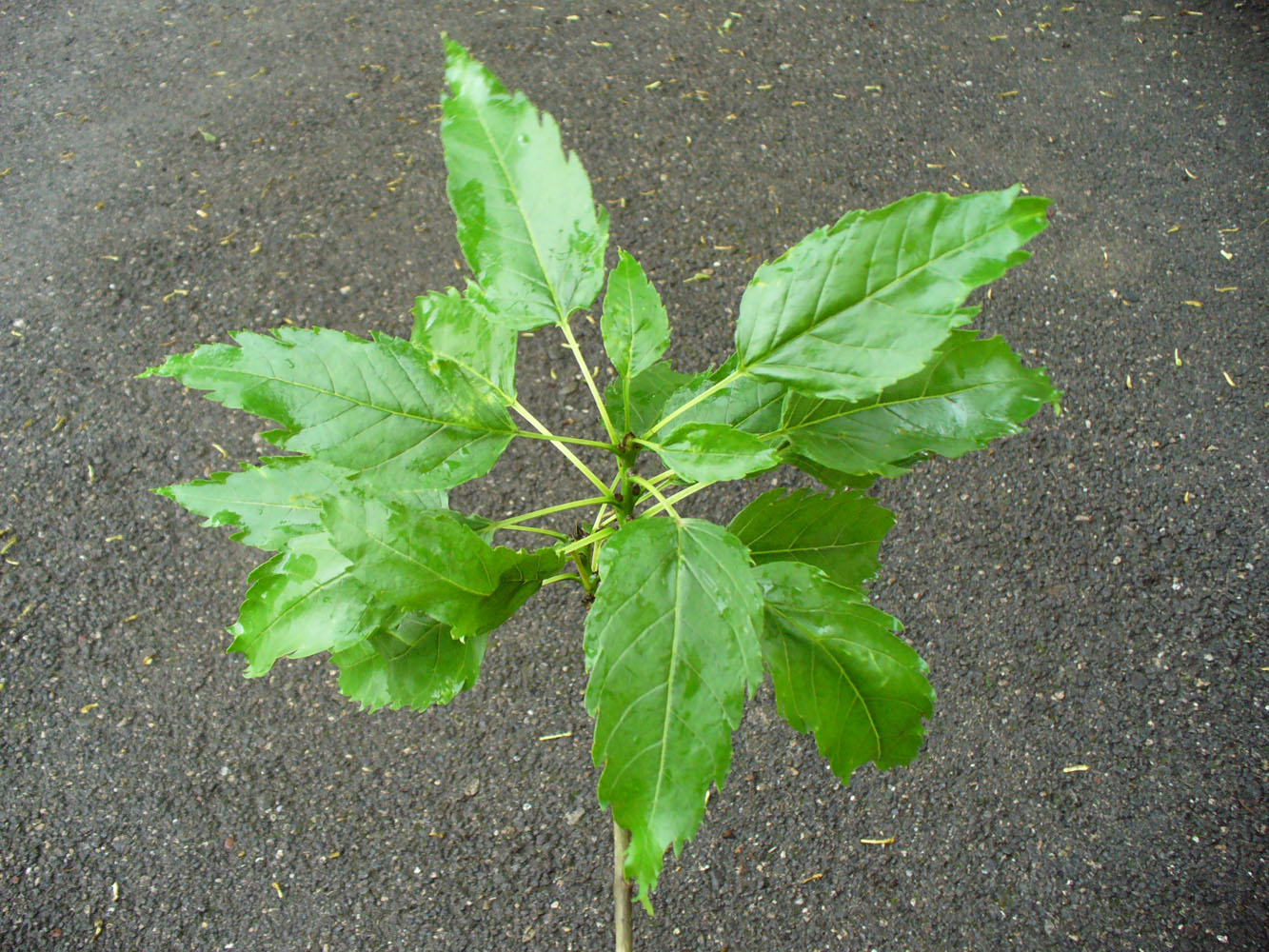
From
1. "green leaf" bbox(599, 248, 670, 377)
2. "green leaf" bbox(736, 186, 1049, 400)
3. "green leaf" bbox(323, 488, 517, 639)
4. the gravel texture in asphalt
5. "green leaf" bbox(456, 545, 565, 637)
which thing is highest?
"green leaf" bbox(736, 186, 1049, 400)

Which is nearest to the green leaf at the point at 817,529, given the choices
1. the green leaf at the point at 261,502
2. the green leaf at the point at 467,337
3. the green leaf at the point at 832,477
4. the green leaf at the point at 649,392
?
the green leaf at the point at 832,477

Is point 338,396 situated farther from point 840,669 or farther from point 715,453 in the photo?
point 840,669

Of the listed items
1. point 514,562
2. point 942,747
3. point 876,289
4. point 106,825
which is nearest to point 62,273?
point 106,825

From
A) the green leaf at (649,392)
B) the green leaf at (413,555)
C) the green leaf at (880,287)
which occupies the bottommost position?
the green leaf at (649,392)

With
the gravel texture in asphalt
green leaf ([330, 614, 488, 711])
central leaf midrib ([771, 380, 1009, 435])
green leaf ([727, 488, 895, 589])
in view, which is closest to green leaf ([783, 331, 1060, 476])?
central leaf midrib ([771, 380, 1009, 435])

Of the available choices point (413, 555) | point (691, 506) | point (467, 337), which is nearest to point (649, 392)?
point (467, 337)

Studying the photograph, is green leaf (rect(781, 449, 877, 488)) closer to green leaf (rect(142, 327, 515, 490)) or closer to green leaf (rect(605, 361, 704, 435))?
green leaf (rect(605, 361, 704, 435))

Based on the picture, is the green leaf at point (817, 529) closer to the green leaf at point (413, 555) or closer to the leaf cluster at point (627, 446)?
the leaf cluster at point (627, 446)

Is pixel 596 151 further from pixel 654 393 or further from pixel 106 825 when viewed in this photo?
pixel 106 825
